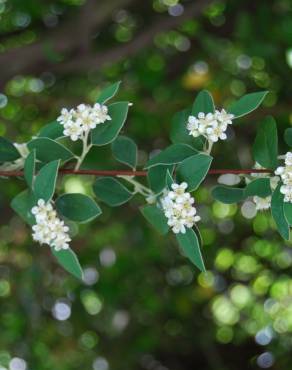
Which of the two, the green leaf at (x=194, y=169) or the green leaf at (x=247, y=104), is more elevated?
the green leaf at (x=247, y=104)

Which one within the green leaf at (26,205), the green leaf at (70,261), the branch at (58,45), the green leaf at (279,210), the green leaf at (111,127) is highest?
the green leaf at (111,127)

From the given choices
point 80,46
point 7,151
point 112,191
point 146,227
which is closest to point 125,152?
point 112,191

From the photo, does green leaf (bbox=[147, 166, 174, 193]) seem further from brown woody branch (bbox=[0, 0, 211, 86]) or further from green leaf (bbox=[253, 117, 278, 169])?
brown woody branch (bbox=[0, 0, 211, 86])

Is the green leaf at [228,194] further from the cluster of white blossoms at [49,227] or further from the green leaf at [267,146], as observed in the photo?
the cluster of white blossoms at [49,227]

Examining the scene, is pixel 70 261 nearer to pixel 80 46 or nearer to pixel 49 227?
pixel 49 227

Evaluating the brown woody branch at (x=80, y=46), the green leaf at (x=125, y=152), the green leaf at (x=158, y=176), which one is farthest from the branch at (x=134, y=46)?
the green leaf at (x=158, y=176)

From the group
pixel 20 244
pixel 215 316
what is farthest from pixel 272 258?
pixel 20 244

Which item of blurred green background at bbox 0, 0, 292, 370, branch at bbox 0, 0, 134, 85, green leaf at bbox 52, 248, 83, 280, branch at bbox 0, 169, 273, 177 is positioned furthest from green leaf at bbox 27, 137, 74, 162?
branch at bbox 0, 0, 134, 85
